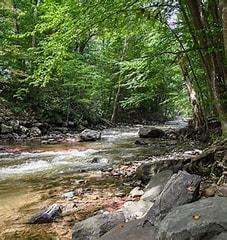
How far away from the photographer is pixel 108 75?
24.7 meters

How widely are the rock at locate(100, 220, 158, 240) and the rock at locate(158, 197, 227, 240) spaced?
1.23ft

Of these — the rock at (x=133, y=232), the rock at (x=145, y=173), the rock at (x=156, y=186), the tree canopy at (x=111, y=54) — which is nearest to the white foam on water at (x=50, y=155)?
the tree canopy at (x=111, y=54)

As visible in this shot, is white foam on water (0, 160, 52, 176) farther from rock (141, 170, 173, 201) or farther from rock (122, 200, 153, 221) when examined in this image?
rock (122, 200, 153, 221)

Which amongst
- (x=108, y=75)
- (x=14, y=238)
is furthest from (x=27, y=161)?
(x=108, y=75)

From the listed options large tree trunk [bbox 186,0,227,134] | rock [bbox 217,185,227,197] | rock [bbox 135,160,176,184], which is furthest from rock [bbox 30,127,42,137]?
rock [bbox 217,185,227,197]

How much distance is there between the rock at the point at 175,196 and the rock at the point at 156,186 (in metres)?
0.87

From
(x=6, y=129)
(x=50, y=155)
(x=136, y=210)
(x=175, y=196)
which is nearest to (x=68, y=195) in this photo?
(x=136, y=210)

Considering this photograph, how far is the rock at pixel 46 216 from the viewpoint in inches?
187

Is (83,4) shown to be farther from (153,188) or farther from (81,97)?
(81,97)

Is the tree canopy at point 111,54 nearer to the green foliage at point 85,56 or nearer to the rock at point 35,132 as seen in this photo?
the green foliage at point 85,56

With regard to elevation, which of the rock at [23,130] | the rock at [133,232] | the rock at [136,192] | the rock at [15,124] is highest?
the rock at [15,124]

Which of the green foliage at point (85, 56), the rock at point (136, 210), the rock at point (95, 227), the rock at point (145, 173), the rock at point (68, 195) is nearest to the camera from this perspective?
the rock at point (95, 227)

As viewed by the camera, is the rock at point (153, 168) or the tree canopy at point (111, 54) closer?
the rock at point (153, 168)

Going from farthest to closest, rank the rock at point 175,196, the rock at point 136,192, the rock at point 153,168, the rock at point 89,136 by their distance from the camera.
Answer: the rock at point 89,136
the rock at point 153,168
the rock at point 136,192
the rock at point 175,196
